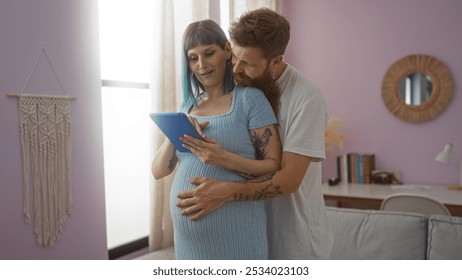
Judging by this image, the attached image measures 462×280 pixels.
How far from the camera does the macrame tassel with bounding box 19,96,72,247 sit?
1496 mm

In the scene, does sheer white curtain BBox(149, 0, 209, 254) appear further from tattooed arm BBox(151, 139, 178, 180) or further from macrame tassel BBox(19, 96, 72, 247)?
tattooed arm BBox(151, 139, 178, 180)

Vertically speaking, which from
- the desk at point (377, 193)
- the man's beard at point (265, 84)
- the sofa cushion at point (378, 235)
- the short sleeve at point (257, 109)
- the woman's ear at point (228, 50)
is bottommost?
the desk at point (377, 193)

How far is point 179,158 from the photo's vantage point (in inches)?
39.1

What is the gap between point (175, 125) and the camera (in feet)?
2.83

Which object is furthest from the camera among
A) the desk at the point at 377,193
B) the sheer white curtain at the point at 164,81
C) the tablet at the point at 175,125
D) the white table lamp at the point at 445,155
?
the white table lamp at the point at 445,155

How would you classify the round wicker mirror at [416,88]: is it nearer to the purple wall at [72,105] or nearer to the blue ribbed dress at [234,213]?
the purple wall at [72,105]

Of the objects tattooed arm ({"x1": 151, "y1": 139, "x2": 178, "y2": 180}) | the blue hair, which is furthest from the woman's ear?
tattooed arm ({"x1": 151, "y1": 139, "x2": 178, "y2": 180})

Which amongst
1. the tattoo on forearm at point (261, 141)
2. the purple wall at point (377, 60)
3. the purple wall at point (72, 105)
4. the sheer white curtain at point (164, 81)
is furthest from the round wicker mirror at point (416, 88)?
the tattoo on forearm at point (261, 141)

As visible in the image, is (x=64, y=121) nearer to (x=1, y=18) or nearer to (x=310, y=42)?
(x=1, y=18)

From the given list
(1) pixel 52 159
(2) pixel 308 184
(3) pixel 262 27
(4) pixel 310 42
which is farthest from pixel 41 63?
(4) pixel 310 42

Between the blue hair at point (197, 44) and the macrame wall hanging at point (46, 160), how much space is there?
2.53 ft

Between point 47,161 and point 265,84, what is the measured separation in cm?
100

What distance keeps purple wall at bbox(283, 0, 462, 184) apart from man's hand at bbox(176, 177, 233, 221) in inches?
94.2

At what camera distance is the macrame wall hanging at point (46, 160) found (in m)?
1.49
